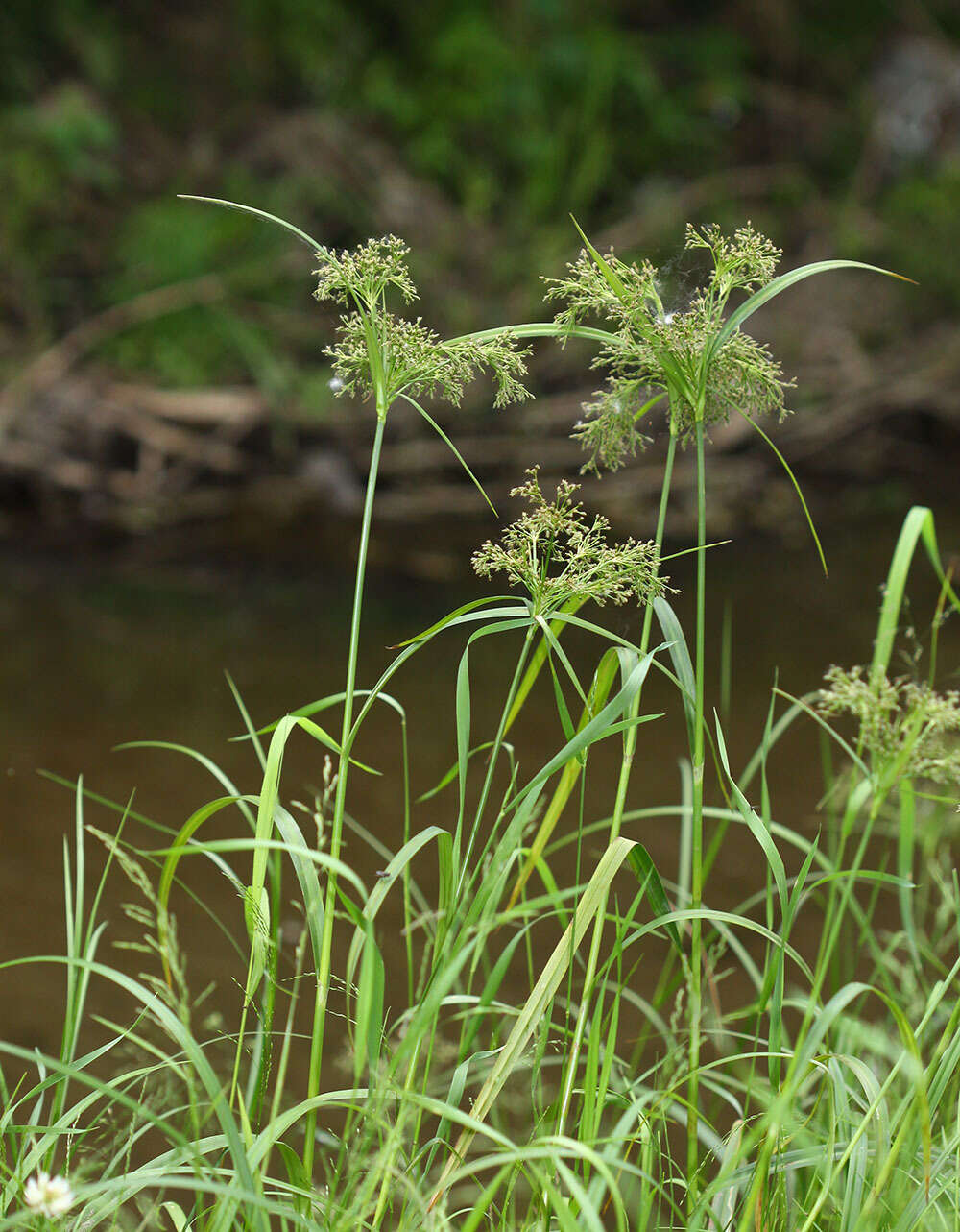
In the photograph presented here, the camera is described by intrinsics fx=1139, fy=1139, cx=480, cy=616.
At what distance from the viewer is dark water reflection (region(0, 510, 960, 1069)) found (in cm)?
173

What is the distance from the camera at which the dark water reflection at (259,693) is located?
1.73 m

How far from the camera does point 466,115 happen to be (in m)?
5.23

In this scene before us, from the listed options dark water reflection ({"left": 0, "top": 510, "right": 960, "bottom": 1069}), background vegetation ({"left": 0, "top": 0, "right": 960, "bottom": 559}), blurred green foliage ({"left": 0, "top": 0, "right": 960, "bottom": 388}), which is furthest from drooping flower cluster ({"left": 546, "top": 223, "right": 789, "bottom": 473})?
blurred green foliage ({"left": 0, "top": 0, "right": 960, "bottom": 388})

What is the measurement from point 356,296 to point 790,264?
16.8 ft

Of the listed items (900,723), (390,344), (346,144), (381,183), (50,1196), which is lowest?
(50,1196)

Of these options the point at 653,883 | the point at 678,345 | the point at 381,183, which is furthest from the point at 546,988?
the point at 381,183

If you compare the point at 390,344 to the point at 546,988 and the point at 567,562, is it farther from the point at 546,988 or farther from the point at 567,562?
the point at 546,988

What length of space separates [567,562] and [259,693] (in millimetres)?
1903

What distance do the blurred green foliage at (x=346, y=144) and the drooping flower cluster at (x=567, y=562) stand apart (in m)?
3.70

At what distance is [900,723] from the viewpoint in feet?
2.59

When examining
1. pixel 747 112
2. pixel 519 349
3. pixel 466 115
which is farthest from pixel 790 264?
pixel 519 349

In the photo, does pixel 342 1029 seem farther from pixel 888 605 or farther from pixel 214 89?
pixel 214 89

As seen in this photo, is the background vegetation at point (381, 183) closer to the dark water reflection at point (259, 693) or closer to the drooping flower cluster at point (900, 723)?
the dark water reflection at point (259, 693)

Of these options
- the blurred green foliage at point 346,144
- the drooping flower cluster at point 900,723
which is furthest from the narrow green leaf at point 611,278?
the blurred green foliage at point 346,144
